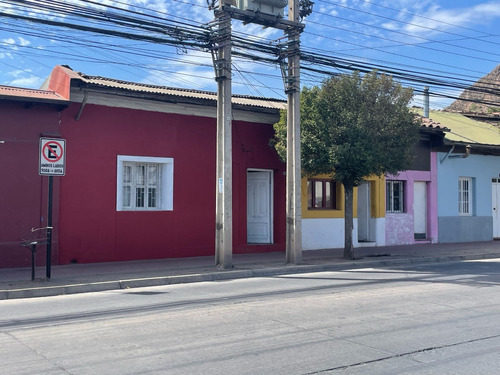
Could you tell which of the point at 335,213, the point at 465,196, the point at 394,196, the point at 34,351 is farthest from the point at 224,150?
the point at 465,196

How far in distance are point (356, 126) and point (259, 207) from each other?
16.7 feet

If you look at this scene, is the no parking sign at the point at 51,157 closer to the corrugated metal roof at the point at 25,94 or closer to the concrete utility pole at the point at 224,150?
the corrugated metal roof at the point at 25,94

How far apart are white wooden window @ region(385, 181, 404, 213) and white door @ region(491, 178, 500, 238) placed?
5.08m

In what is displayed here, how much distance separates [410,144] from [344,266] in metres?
3.92

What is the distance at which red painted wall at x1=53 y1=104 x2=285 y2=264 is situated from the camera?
1391cm

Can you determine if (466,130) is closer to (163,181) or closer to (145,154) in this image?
(163,181)

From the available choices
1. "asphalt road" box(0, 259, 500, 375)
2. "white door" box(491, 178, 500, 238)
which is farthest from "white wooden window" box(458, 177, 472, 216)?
"asphalt road" box(0, 259, 500, 375)

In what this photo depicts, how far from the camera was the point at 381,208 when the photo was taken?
774 inches

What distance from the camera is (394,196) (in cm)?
2047

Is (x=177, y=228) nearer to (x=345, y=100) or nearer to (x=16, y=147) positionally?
(x=16, y=147)

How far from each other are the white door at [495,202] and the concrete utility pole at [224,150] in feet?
48.4

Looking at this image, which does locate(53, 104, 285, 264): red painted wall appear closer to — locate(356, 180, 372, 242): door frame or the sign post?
the sign post

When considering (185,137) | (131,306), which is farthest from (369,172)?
(131,306)

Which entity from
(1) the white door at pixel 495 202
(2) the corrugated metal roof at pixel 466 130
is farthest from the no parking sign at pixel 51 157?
(1) the white door at pixel 495 202
